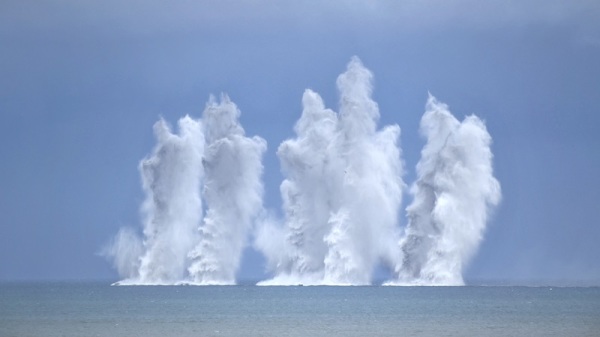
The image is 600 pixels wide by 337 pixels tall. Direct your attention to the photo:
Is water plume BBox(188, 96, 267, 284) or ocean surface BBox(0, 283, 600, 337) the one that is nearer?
ocean surface BBox(0, 283, 600, 337)

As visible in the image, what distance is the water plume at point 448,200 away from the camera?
115m

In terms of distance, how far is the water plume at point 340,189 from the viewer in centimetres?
11994

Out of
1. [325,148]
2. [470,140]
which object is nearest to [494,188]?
[470,140]

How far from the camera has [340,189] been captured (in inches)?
4769

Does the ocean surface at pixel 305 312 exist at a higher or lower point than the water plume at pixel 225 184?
lower

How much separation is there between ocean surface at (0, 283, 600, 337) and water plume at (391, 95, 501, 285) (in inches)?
112

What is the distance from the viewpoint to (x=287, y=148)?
12156 cm

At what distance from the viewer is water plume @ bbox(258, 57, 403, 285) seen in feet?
393

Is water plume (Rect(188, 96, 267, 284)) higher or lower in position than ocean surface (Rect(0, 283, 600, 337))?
higher

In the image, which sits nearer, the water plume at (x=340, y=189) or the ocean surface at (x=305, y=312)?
the ocean surface at (x=305, y=312)

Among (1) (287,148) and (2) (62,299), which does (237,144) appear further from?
(2) (62,299)

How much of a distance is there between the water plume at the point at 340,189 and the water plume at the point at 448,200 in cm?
411

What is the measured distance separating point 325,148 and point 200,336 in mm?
49375

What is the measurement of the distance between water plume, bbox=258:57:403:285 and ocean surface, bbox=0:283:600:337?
2725 millimetres
